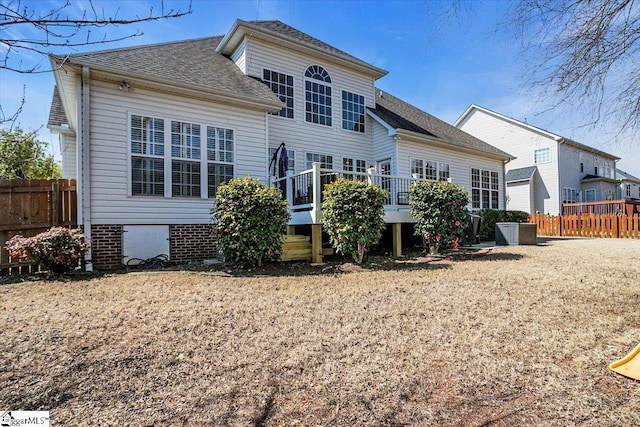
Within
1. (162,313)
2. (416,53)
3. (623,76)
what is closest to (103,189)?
(162,313)

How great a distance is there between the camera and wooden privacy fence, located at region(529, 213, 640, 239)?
14938mm

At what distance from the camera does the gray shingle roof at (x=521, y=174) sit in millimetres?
23547

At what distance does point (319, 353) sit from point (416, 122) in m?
13.3

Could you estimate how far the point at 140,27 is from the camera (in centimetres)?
221

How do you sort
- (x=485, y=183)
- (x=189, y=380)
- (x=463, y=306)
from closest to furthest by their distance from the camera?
(x=189, y=380) → (x=463, y=306) → (x=485, y=183)

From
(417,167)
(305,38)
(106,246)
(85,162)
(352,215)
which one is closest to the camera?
(352,215)

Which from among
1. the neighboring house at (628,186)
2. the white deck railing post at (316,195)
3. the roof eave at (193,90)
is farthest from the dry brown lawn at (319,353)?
the neighboring house at (628,186)

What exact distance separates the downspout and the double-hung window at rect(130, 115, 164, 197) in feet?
2.85

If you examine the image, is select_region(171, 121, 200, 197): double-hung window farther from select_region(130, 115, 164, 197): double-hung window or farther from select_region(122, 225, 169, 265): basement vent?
select_region(122, 225, 169, 265): basement vent

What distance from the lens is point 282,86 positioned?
36.7ft

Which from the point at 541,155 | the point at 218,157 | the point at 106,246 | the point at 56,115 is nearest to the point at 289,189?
the point at 218,157

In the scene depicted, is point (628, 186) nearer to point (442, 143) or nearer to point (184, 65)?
point (442, 143)

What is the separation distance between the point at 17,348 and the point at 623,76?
7149 mm

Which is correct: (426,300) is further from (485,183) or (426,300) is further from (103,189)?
(485,183)
